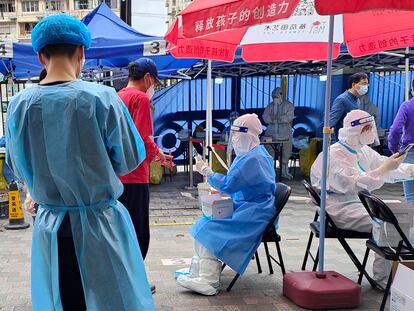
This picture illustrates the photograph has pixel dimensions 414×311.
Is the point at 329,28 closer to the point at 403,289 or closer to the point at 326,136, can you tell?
the point at 326,136

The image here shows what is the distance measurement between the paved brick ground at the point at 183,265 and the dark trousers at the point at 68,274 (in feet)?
4.47

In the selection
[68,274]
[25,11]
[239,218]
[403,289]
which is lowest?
[403,289]

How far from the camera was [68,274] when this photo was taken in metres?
1.87

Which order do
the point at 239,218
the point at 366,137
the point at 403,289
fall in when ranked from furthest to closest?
the point at 366,137 → the point at 239,218 → the point at 403,289

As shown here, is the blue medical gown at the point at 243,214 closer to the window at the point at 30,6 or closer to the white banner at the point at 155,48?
the white banner at the point at 155,48

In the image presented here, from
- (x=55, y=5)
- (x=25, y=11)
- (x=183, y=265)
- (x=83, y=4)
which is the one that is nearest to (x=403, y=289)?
(x=183, y=265)

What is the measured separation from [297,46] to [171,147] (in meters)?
5.98

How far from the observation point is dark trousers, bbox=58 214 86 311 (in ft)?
5.96

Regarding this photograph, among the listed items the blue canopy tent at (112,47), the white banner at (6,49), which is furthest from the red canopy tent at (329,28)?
the white banner at (6,49)

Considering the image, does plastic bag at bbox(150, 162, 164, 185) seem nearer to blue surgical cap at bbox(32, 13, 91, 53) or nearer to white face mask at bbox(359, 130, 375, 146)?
white face mask at bbox(359, 130, 375, 146)

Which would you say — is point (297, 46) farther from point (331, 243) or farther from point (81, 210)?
point (81, 210)

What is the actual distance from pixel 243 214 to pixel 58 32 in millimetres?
2036

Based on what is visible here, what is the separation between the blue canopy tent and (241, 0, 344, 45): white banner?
1.39 metres

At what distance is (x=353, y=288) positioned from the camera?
3152mm
